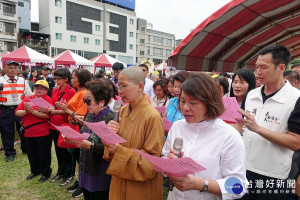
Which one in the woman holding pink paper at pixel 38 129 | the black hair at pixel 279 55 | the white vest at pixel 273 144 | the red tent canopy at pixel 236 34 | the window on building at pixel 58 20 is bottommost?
the woman holding pink paper at pixel 38 129

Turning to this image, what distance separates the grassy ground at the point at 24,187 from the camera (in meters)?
3.32

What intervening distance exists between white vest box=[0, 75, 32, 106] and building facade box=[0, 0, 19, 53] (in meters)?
29.1

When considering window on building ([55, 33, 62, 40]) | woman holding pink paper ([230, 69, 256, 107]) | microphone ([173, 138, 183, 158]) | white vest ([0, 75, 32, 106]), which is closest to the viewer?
microphone ([173, 138, 183, 158])

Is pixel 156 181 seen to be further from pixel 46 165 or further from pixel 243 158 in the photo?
pixel 46 165

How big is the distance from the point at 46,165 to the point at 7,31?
32231 millimetres

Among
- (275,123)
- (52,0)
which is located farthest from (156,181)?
(52,0)

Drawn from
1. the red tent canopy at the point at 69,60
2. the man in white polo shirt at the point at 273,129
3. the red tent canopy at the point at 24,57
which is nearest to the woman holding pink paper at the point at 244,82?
the man in white polo shirt at the point at 273,129

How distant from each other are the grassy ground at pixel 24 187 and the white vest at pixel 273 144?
78.0 inches

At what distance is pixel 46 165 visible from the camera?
149 inches

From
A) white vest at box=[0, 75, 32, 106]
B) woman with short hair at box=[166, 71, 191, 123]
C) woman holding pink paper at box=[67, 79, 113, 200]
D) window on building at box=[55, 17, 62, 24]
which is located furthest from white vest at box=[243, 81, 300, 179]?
window on building at box=[55, 17, 62, 24]

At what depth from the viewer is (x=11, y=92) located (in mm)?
4641

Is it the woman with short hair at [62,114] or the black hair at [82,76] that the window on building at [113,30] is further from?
the black hair at [82,76]

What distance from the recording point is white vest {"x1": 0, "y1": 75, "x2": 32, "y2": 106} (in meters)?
4.59

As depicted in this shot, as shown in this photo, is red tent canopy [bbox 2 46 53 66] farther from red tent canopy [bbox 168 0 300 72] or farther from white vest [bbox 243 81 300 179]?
white vest [bbox 243 81 300 179]
